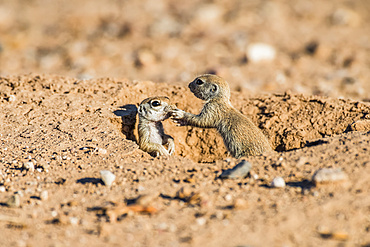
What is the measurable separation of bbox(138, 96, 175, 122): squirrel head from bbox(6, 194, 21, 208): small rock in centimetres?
268

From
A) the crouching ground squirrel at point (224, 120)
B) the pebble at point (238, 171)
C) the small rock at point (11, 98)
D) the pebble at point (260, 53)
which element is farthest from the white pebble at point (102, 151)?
the pebble at point (260, 53)

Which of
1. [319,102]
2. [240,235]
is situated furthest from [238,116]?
[240,235]

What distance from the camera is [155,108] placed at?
20.8ft

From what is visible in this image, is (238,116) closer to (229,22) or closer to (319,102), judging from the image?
(319,102)

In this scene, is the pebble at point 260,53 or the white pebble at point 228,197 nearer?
the white pebble at point 228,197

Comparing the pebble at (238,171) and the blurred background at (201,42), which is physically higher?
the blurred background at (201,42)

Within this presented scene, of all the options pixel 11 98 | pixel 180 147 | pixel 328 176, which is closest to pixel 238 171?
pixel 328 176

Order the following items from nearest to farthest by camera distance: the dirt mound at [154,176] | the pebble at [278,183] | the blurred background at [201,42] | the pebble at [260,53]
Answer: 1. the dirt mound at [154,176]
2. the pebble at [278,183]
3. the blurred background at [201,42]
4. the pebble at [260,53]

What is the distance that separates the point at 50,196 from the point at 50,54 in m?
10.1

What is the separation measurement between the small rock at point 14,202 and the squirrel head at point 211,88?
3353mm

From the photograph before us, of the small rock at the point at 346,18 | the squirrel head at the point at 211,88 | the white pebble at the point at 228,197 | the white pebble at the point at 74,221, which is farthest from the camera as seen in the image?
the small rock at the point at 346,18

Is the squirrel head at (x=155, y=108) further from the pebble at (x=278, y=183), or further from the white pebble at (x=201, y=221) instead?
the white pebble at (x=201, y=221)

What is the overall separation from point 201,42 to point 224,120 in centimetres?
781

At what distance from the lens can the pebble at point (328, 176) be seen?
4008mm
